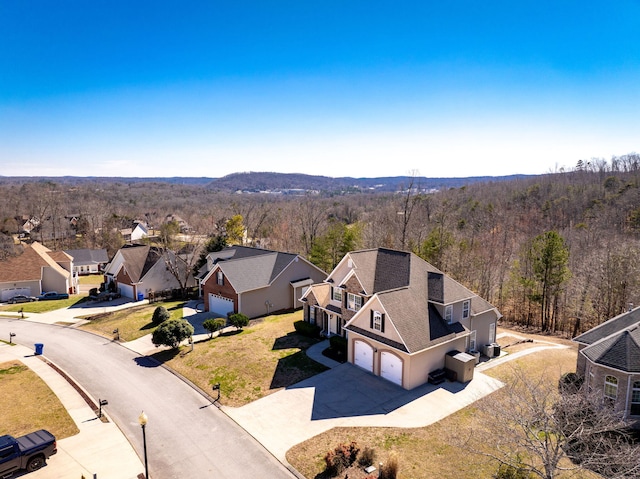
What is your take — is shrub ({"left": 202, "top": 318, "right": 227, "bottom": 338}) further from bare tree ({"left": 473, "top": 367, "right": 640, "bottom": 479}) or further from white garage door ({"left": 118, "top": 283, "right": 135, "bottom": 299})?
bare tree ({"left": 473, "top": 367, "right": 640, "bottom": 479})

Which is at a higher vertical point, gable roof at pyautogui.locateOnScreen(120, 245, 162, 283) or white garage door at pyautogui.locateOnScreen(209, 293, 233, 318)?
gable roof at pyautogui.locateOnScreen(120, 245, 162, 283)

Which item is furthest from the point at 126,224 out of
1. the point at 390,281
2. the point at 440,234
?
the point at 390,281

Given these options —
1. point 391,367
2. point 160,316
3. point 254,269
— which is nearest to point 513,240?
point 254,269

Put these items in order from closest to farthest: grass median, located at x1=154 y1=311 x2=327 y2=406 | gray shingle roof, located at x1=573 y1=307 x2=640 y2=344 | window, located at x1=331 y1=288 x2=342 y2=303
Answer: gray shingle roof, located at x1=573 y1=307 x2=640 y2=344, grass median, located at x1=154 y1=311 x2=327 y2=406, window, located at x1=331 y1=288 x2=342 y2=303

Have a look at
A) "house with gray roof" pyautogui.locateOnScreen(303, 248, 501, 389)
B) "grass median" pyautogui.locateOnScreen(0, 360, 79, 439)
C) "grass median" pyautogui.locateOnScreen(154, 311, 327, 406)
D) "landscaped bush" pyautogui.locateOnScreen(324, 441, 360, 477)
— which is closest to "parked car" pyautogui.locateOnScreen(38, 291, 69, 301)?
"grass median" pyautogui.locateOnScreen(0, 360, 79, 439)

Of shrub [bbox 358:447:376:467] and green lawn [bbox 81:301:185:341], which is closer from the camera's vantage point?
shrub [bbox 358:447:376:467]

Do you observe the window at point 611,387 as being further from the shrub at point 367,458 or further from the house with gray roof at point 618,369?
the shrub at point 367,458

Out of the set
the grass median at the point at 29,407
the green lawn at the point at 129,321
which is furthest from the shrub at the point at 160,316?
the grass median at the point at 29,407
